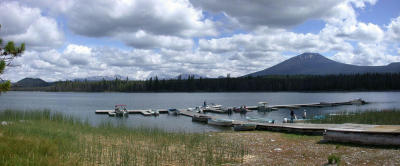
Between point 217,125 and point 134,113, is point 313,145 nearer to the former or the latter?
point 217,125

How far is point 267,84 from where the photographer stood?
538 feet

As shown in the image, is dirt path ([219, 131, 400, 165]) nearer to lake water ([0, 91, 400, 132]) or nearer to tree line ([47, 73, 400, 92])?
lake water ([0, 91, 400, 132])

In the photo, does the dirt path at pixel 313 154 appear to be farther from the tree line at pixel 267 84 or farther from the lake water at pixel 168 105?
the tree line at pixel 267 84

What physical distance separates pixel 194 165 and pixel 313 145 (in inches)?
327


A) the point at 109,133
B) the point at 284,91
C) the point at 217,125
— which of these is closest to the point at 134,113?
the point at 217,125

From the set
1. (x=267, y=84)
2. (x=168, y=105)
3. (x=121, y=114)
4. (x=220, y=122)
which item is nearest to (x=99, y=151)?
(x=220, y=122)

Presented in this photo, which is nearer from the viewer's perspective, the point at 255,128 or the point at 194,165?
the point at 194,165

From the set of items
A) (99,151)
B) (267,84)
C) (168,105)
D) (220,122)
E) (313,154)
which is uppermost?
(267,84)

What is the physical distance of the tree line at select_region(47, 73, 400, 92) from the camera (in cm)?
14364

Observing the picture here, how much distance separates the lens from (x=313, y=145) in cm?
1720

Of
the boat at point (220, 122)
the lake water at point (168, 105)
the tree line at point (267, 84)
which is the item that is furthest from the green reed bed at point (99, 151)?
the tree line at point (267, 84)

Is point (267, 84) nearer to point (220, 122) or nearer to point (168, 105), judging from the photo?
point (168, 105)

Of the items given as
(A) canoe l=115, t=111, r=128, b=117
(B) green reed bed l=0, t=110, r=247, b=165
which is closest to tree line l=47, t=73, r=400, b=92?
(A) canoe l=115, t=111, r=128, b=117

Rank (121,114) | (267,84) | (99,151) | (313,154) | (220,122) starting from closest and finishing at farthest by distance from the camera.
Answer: (99,151), (313,154), (220,122), (121,114), (267,84)
